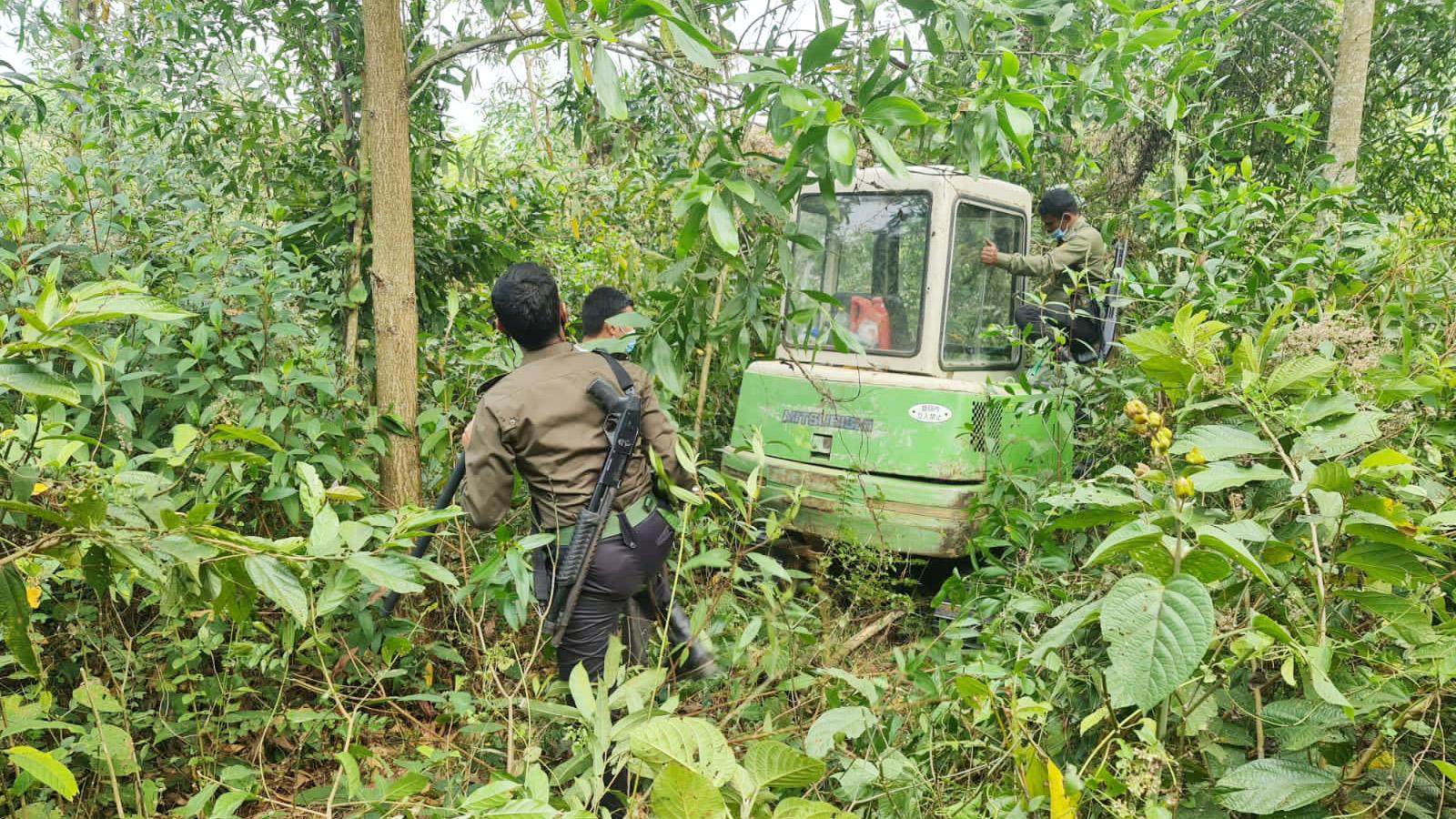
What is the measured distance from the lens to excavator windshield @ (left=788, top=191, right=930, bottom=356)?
16.2ft

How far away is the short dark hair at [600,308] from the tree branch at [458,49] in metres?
0.95

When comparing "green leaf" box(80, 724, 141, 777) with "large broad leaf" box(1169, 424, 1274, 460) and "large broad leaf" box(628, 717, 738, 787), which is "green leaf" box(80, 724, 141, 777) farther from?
"large broad leaf" box(1169, 424, 1274, 460)

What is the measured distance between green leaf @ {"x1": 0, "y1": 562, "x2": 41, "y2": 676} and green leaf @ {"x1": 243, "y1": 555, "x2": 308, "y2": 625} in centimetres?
28

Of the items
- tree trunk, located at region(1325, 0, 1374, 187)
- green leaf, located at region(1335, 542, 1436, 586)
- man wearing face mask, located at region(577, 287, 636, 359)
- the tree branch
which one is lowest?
green leaf, located at region(1335, 542, 1436, 586)

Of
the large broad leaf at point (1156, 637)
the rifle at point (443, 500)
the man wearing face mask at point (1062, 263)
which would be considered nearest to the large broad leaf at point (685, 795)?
the large broad leaf at point (1156, 637)

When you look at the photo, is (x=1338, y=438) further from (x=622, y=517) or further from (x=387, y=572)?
(x=622, y=517)

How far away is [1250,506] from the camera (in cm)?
199

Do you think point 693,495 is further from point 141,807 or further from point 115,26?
point 115,26

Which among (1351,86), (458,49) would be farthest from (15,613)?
(1351,86)

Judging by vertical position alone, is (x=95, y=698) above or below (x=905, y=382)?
below

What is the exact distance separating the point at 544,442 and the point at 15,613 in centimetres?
157

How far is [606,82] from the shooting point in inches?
72.5

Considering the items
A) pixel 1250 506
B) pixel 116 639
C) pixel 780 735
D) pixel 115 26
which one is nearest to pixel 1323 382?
pixel 1250 506

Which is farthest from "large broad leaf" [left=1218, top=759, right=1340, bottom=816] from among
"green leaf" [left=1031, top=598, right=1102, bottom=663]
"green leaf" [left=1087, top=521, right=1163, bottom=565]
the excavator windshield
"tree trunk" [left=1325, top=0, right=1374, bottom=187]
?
"tree trunk" [left=1325, top=0, right=1374, bottom=187]
